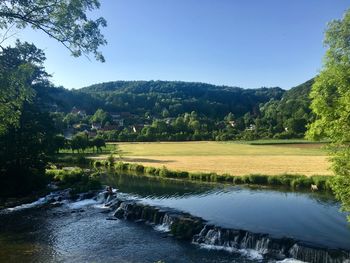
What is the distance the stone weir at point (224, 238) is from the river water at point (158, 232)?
1074 mm

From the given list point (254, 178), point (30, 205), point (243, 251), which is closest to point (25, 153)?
point (30, 205)

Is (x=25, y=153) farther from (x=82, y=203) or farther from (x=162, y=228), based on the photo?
(x=162, y=228)

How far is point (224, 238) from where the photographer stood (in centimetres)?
2875

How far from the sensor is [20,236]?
2989 centimetres

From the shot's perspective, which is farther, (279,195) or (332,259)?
(279,195)

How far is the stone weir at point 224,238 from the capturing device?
24.6 m

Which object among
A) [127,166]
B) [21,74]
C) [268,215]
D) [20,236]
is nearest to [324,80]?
[268,215]

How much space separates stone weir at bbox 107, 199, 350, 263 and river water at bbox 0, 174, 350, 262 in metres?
1.07

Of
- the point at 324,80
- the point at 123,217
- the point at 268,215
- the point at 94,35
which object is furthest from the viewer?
the point at 123,217

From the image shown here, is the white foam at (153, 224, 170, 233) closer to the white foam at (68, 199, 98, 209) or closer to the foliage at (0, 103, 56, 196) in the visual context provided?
the white foam at (68, 199, 98, 209)

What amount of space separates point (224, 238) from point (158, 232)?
5.79 meters

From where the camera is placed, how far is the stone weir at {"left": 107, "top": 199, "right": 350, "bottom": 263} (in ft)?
80.7

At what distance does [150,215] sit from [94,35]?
24.6 m

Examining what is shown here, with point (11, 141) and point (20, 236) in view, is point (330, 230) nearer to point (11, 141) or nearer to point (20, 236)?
point (20, 236)
